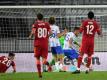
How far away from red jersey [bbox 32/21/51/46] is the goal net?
7.87 meters

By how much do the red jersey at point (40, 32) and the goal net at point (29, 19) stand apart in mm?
7874

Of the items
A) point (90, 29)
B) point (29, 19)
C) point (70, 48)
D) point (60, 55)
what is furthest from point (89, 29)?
point (29, 19)

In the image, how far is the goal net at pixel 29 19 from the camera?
25328 mm

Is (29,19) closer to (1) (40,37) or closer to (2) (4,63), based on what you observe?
(2) (4,63)

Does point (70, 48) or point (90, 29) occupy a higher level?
point (90, 29)

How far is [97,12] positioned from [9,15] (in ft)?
13.6

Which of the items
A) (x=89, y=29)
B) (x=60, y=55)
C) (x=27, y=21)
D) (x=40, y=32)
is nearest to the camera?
(x=40, y=32)

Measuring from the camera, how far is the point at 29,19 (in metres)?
25.7

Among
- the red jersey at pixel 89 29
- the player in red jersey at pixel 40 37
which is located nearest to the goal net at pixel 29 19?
the red jersey at pixel 89 29

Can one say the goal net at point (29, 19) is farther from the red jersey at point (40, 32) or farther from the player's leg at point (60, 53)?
the red jersey at point (40, 32)

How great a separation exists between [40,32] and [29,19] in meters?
8.53

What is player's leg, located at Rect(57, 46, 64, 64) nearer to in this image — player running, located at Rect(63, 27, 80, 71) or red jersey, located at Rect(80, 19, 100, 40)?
player running, located at Rect(63, 27, 80, 71)

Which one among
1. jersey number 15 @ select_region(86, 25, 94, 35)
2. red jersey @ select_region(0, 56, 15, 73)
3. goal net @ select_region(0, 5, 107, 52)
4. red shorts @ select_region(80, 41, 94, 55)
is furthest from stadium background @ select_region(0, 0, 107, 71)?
jersey number 15 @ select_region(86, 25, 94, 35)

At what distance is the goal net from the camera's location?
997 inches
